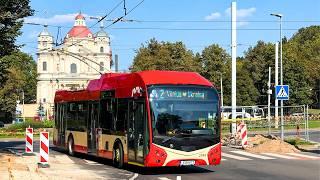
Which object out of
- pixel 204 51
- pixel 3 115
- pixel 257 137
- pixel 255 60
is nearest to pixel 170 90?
pixel 257 137

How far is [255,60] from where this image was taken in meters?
98.6

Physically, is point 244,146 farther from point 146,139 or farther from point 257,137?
point 146,139

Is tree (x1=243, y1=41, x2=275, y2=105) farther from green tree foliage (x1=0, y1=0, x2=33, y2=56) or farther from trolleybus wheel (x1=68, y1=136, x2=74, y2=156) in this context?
green tree foliage (x1=0, y1=0, x2=33, y2=56)

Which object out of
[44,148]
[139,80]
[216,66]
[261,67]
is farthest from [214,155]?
[261,67]

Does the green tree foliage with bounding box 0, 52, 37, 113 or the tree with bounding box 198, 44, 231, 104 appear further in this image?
the tree with bounding box 198, 44, 231, 104

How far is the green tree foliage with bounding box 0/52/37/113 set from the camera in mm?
25042

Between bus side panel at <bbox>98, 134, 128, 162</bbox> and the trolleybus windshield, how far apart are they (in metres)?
2.06

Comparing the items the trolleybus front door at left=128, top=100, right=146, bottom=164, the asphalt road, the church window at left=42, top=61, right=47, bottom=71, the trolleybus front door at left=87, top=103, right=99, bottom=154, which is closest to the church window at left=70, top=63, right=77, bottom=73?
the church window at left=42, top=61, right=47, bottom=71

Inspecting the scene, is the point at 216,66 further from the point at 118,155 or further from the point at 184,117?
the point at 184,117

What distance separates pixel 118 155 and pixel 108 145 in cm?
99

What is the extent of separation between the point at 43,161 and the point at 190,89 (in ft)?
17.9

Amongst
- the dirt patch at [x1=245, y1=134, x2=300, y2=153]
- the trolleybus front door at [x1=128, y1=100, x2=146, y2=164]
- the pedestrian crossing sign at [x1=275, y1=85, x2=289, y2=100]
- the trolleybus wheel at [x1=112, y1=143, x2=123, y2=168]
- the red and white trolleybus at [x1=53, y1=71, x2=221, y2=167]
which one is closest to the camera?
the red and white trolleybus at [x1=53, y1=71, x2=221, y2=167]

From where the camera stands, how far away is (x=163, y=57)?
77625 mm

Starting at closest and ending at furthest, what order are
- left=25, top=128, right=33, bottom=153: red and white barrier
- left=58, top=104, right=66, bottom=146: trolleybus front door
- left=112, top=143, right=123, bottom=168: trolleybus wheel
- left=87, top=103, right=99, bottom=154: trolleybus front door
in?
left=112, top=143, right=123, bottom=168: trolleybus wheel
left=87, top=103, right=99, bottom=154: trolleybus front door
left=25, top=128, right=33, bottom=153: red and white barrier
left=58, top=104, right=66, bottom=146: trolleybus front door
